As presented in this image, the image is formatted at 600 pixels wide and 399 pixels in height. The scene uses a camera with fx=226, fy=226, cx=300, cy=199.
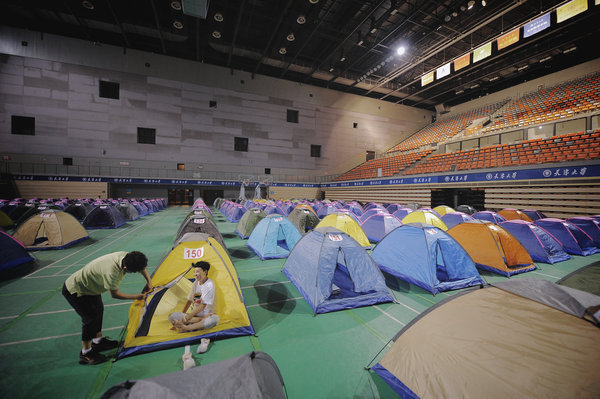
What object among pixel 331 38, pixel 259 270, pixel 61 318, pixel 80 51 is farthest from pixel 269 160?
pixel 61 318

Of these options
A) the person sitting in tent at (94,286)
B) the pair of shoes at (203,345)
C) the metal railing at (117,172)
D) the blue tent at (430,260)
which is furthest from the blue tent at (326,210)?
the metal railing at (117,172)

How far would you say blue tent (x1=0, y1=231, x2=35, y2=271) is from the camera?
217 inches

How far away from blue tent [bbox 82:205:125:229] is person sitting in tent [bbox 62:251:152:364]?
1182 centimetres

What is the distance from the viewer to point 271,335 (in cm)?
355

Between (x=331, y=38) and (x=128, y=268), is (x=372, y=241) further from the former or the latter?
(x=331, y=38)

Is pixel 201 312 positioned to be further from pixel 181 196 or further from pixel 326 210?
pixel 181 196

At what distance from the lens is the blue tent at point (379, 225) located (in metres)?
9.07

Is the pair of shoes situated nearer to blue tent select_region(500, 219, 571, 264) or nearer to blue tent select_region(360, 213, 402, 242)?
blue tent select_region(360, 213, 402, 242)

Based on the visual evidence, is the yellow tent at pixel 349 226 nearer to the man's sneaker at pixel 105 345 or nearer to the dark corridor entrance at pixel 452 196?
the man's sneaker at pixel 105 345

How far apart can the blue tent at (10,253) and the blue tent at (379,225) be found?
433 inches

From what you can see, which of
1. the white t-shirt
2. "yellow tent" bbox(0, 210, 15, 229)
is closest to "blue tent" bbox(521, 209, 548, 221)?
the white t-shirt

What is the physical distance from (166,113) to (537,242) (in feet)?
96.0

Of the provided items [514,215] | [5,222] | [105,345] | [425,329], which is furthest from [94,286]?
[514,215]

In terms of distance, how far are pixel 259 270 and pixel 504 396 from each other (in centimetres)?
535
